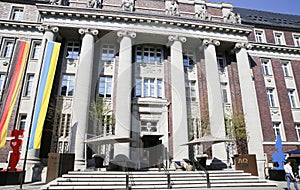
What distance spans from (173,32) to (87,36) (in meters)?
8.32

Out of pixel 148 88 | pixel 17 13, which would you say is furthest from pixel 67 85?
pixel 17 13

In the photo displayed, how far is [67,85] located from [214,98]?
1390 cm

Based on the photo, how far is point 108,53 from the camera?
22.0 m

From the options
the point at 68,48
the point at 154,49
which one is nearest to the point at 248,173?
the point at 154,49

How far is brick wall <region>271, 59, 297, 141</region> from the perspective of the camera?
73.8 feet

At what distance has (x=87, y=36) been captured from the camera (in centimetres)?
1978

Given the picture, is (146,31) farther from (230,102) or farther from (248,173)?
(248,173)

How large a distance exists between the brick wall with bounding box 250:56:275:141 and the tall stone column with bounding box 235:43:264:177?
1487 millimetres

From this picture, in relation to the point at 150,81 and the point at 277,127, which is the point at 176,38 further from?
the point at 277,127

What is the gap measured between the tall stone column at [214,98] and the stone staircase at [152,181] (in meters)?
5.70

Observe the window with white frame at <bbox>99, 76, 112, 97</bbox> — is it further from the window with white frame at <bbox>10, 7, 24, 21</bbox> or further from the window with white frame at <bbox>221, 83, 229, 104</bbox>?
the window with white frame at <bbox>221, 83, 229, 104</bbox>

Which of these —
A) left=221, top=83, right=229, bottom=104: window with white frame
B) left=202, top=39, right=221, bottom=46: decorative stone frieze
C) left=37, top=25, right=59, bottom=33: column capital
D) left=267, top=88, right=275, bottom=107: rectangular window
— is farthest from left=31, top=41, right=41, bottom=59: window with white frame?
left=267, top=88, right=275, bottom=107: rectangular window

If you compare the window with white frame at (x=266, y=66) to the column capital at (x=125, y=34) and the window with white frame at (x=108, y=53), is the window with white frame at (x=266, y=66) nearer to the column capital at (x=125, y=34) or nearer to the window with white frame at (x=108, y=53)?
the column capital at (x=125, y=34)

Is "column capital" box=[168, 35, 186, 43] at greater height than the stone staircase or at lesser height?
greater
